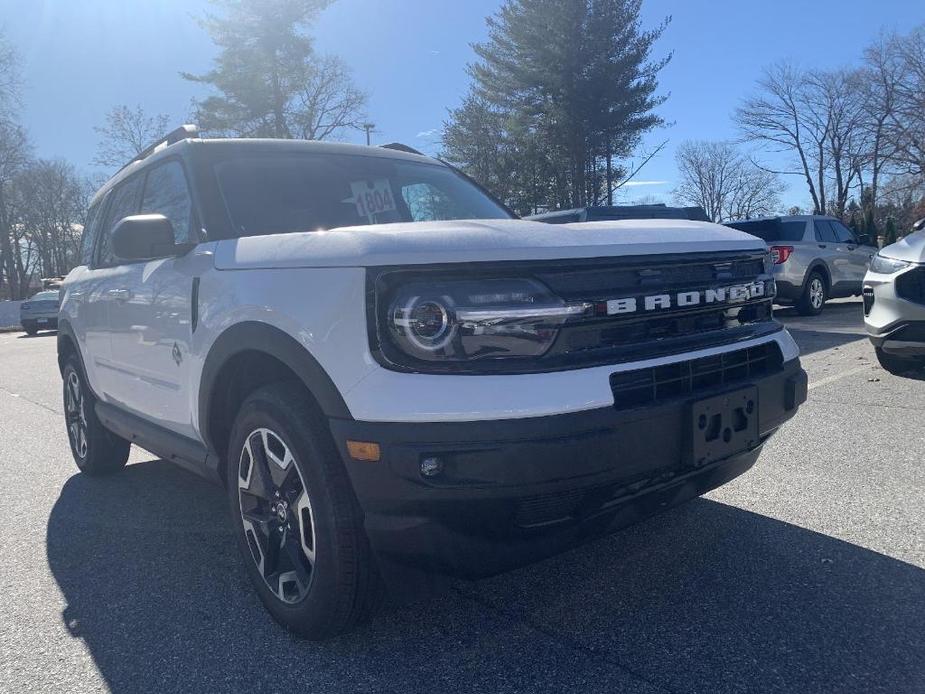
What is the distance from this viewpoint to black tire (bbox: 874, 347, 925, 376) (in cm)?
659

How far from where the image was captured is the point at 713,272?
266cm

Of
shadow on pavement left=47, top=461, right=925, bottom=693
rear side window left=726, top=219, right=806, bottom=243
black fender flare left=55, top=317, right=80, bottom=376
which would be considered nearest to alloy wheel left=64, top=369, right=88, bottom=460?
black fender flare left=55, top=317, right=80, bottom=376

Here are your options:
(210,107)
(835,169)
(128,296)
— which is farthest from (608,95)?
(835,169)

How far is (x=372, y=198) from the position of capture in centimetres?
370

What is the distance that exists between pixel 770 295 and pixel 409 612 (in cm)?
187

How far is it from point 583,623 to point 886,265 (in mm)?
4867

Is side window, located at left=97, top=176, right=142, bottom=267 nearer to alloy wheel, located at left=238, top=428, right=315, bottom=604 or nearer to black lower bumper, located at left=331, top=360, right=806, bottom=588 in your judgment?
alloy wheel, located at left=238, top=428, right=315, bottom=604

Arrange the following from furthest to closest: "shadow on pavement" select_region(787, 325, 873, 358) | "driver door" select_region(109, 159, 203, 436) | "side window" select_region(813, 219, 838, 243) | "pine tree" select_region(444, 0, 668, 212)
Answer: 1. "pine tree" select_region(444, 0, 668, 212)
2. "side window" select_region(813, 219, 838, 243)
3. "shadow on pavement" select_region(787, 325, 873, 358)
4. "driver door" select_region(109, 159, 203, 436)

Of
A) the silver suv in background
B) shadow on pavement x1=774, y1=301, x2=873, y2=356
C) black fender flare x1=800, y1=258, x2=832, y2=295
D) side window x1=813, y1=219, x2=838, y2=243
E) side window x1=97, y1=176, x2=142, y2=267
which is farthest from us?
side window x1=813, y1=219, x2=838, y2=243

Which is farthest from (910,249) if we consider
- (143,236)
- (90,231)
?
(90,231)

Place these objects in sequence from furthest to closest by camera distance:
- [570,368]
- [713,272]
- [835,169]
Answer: [835,169] < [713,272] < [570,368]

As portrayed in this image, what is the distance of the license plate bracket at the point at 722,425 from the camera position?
2305mm

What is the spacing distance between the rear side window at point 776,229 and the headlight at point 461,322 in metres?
11.5

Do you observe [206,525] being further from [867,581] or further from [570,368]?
[867,581]
